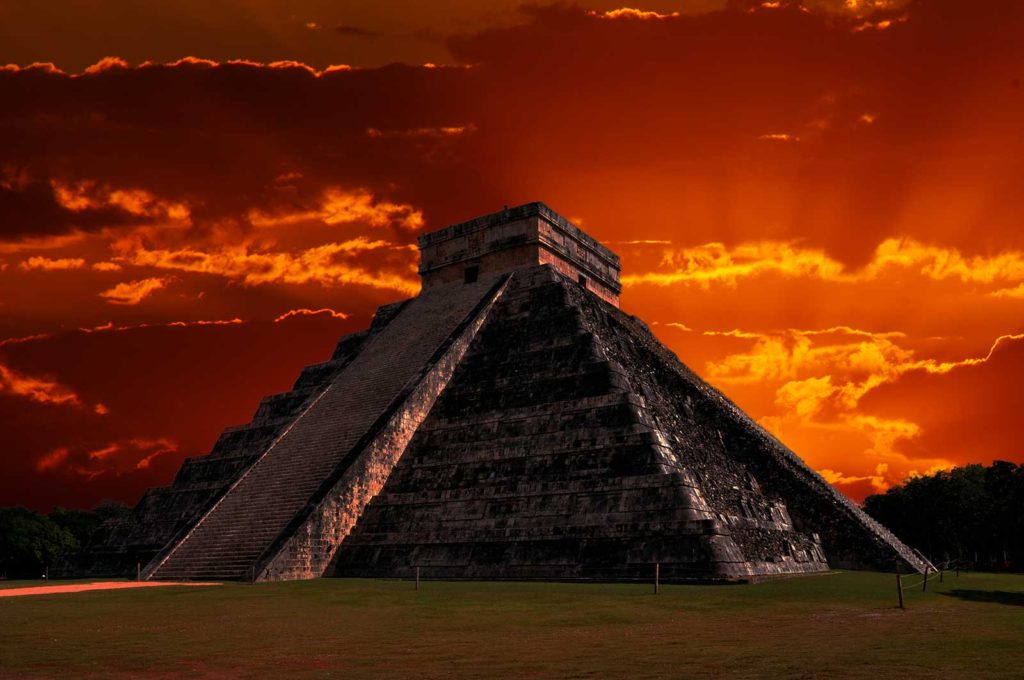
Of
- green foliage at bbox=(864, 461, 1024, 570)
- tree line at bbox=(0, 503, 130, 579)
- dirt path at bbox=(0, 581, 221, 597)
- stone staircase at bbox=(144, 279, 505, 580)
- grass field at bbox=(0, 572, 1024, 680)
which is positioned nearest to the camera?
grass field at bbox=(0, 572, 1024, 680)

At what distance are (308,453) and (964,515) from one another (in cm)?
4345

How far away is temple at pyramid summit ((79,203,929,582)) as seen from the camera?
1850 centimetres

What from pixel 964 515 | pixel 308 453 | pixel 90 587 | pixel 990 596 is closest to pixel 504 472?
pixel 308 453

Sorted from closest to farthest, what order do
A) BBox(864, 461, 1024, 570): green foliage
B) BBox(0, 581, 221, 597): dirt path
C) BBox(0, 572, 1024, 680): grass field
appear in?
BBox(0, 572, 1024, 680): grass field < BBox(0, 581, 221, 597): dirt path < BBox(864, 461, 1024, 570): green foliage

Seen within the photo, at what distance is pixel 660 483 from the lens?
18.2m

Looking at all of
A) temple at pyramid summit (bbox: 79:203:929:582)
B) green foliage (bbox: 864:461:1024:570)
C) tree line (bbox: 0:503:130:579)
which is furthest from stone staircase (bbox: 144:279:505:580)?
green foliage (bbox: 864:461:1024:570)

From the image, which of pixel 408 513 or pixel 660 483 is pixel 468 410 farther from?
pixel 660 483

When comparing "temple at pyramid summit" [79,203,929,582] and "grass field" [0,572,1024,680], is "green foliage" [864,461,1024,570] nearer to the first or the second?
"temple at pyramid summit" [79,203,929,582]

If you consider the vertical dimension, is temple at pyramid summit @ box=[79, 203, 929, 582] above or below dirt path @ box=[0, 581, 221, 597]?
above

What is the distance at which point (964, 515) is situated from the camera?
52.7 meters

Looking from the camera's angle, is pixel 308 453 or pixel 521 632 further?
pixel 308 453

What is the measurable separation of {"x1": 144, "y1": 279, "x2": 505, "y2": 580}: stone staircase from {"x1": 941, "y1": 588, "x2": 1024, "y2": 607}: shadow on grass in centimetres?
1354

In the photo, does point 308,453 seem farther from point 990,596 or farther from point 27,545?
point 27,545

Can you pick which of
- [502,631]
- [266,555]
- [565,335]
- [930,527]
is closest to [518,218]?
[565,335]
